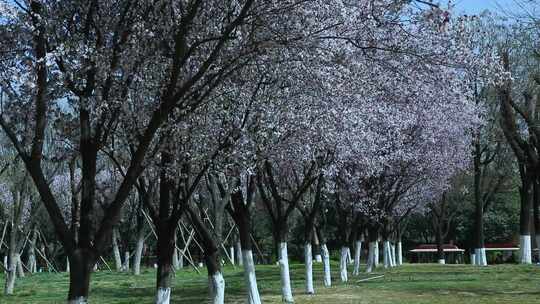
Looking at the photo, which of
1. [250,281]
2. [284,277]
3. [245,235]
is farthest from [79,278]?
[284,277]

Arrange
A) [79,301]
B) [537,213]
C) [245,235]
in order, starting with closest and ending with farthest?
[79,301] < [245,235] < [537,213]

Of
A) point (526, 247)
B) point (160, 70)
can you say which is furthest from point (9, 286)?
point (526, 247)

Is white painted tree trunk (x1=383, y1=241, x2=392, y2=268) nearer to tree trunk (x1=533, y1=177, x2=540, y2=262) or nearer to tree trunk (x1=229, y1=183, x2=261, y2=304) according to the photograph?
tree trunk (x1=533, y1=177, x2=540, y2=262)

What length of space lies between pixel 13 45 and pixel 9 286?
1981 cm

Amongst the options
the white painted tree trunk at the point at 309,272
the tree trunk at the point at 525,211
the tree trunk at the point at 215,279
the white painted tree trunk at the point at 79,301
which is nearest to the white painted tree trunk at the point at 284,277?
the white painted tree trunk at the point at 309,272

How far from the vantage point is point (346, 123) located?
18.7 metres

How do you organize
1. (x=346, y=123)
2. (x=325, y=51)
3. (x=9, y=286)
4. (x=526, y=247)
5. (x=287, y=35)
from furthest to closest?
(x=526, y=247) → (x=9, y=286) → (x=346, y=123) → (x=325, y=51) → (x=287, y=35)

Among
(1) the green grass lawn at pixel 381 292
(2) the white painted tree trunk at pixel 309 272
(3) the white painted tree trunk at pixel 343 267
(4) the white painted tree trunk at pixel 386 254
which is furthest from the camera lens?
(4) the white painted tree trunk at pixel 386 254

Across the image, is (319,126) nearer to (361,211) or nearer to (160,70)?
(160,70)

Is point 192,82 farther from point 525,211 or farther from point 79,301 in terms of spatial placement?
point 525,211

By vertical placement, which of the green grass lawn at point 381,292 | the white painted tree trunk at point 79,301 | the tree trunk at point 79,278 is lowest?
the green grass lawn at point 381,292

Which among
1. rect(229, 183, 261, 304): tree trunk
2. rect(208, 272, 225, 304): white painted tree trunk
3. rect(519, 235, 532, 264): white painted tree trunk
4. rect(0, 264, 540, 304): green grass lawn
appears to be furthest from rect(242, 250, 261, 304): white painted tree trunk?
rect(519, 235, 532, 264): white painted tree trunk

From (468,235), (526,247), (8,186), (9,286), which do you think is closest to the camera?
(9,286)

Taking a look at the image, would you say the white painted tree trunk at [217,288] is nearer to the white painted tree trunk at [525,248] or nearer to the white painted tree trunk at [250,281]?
the white painted tree trunk at [250,281]
